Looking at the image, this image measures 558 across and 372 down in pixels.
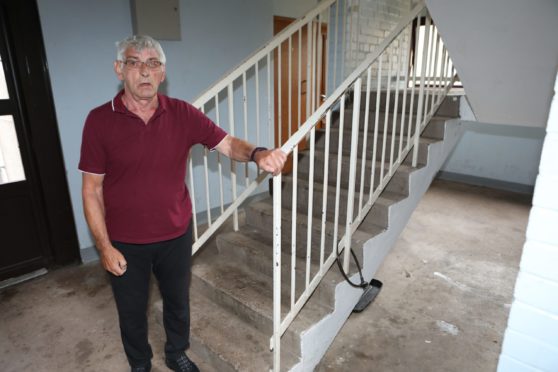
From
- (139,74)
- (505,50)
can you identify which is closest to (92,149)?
(139,74)

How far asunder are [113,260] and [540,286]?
1.44 meters

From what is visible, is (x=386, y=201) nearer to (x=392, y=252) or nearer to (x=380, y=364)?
(x=380, y=364)

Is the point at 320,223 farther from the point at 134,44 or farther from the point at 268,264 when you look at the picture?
the point at 134,44

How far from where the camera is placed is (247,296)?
199 cm

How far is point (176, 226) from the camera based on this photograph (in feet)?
5.12

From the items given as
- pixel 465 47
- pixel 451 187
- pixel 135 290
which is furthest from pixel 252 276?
pixel 451 187

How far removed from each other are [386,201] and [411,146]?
0.45 m

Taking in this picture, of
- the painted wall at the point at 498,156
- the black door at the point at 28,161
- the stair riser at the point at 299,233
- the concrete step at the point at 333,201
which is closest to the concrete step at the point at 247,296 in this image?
the stair riser at the point at 299,233

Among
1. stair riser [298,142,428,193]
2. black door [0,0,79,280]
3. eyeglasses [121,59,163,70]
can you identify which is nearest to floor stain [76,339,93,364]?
black door [0,0,79,280]

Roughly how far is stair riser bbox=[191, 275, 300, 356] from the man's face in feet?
3.90

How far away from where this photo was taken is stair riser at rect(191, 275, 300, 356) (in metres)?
1.75

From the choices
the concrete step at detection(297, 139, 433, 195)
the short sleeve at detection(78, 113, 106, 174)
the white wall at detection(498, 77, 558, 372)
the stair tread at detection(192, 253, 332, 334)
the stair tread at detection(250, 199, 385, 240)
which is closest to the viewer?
the white wall at detection(498, 77, 558, 372)

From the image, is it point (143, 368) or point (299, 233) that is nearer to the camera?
point (143, 368)

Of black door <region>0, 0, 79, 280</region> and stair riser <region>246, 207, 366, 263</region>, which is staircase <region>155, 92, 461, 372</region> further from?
black door <region>0, 0, 79, 280</region>
